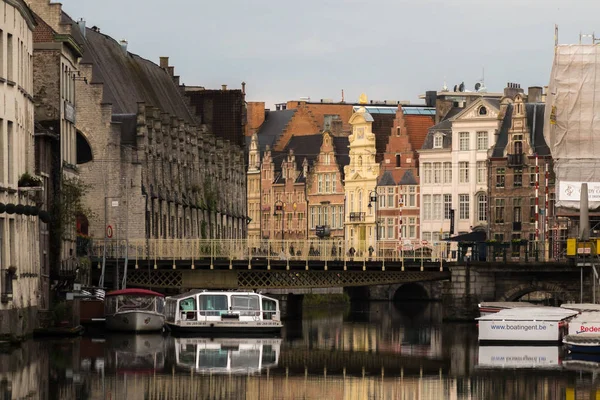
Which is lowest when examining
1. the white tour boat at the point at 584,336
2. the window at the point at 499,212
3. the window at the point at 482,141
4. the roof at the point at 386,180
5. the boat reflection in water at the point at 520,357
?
the boat reflection in water at the point at 520,357

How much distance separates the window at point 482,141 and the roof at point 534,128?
3.02m

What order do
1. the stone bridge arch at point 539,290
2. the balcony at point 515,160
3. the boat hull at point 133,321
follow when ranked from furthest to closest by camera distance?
the balcony at point 515,160 < the stone bridge arch at point 539,290 < the boat hull at point 133,321

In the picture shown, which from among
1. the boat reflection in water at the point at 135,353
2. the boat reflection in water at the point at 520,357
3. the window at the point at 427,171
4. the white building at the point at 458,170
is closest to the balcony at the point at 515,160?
the white building at the point at 458,170

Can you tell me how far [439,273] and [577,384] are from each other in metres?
44.0

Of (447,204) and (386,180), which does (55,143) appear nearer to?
(447,204)

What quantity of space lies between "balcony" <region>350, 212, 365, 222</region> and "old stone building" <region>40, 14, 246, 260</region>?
11841 millimetres

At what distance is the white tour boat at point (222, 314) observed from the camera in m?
74.9

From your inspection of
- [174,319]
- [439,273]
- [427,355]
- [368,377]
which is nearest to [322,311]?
[439,273]

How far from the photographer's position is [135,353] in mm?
59500

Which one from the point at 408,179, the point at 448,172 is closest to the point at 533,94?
the point at 448,172

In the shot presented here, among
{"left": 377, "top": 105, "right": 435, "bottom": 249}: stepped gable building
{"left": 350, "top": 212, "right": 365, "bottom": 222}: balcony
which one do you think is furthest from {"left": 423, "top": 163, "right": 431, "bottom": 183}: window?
{"left": 350, "top": 212, "right": 365, "bottom": 222}: balcony

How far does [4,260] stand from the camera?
56.6 metres

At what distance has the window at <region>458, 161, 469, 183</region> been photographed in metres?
132

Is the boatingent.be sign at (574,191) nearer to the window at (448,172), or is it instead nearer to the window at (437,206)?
the window at (448,172)
